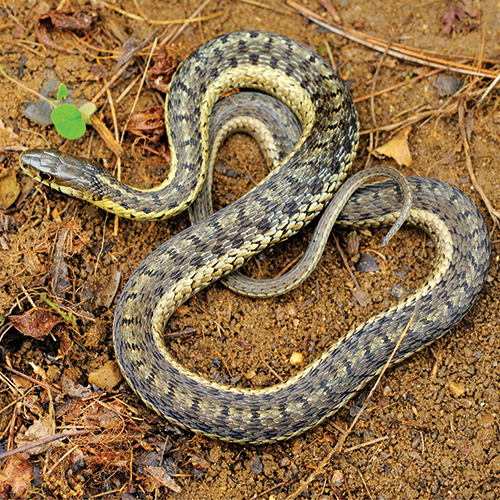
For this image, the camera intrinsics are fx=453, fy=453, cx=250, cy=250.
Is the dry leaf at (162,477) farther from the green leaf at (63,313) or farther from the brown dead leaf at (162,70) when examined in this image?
the brown dead leaf at (162,70)

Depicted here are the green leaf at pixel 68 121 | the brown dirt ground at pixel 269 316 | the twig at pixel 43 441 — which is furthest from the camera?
the green leaf at pixel 68 121

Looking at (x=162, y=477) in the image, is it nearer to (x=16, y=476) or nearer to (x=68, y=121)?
(x=16, y=476)

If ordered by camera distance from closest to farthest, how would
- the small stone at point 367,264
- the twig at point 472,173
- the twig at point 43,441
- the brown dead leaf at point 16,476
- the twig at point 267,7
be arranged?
the twig at point 43,441, the brown dead leaf at point 16,476, the twig at point 472,173, the small stone at point 367,264, the twig at point 267,7

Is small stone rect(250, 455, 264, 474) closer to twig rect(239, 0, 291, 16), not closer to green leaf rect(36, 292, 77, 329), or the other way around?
green leaf rect(36, 292, 77, 329)

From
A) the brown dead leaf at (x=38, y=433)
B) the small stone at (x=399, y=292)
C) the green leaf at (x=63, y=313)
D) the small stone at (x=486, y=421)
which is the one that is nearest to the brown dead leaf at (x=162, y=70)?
the green leaf at (x=63, y=313)

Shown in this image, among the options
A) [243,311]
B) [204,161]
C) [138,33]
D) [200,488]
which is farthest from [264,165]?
[200,488]

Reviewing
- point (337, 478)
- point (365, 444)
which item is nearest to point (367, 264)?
point (365, 444)

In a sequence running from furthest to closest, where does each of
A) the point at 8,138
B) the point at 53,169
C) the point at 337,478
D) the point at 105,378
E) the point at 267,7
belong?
A: the point at 267,7
the point at 8,138
the point at 53,169
the point at 105,378
the point at 337,478
